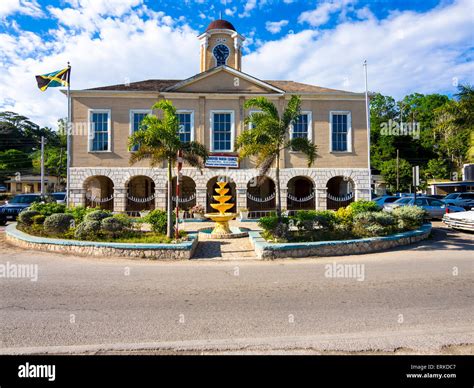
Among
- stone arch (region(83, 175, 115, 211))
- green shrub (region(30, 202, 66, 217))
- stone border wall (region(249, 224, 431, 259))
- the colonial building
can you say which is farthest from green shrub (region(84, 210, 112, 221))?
stone arch (region(83, 175, 115, 211))

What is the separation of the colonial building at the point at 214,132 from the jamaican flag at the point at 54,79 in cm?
124

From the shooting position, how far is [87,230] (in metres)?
10.8

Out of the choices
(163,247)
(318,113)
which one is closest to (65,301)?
(163,247)

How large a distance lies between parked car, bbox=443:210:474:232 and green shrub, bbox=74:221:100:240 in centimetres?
1604

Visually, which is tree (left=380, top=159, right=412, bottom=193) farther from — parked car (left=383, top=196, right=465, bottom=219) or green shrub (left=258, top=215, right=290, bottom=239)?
green shrub (left=258, top=215, right=290, bottom=239)

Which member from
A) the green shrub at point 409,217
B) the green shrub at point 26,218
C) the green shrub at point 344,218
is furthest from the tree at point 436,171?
the green shrub at point 26,218

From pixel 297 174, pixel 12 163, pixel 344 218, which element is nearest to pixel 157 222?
pixel 344 218

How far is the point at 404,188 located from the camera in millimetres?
38000

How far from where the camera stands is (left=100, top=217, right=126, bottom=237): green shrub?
10914mm

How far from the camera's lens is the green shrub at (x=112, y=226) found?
35.8 feet

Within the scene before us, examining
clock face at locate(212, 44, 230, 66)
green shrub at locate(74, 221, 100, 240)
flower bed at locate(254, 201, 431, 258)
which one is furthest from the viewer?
clock face at locate(212, 44, 230, 66)

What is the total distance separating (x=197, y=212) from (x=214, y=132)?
616 centimetres

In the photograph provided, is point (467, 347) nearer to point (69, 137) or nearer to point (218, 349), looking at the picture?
point (218, 349)
